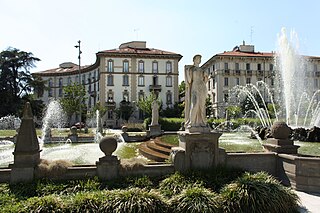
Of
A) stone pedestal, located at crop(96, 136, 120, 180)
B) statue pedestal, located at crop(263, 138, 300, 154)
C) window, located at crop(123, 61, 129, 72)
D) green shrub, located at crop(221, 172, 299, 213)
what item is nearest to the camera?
green shrub, located at crop(221, 172, 299, 213)

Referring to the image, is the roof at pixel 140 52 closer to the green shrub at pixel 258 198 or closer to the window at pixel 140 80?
the window at pixel 140 80

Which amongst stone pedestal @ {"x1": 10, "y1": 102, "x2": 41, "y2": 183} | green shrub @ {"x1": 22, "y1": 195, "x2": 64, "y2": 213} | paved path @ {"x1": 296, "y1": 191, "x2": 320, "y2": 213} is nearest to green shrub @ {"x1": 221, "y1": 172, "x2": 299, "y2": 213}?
paved path @ {"x1": 296, "y1": 191, "x2": 320, "y2": 213}

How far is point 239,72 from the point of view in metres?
56.7

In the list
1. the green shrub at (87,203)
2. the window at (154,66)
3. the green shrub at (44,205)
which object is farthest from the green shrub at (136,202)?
the window at (154,66)

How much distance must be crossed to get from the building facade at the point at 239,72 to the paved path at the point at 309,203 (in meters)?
48.6

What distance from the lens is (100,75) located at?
54.0 meters

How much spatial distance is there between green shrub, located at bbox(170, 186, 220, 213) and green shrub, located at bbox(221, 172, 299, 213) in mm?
334

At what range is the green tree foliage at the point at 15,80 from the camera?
143ft

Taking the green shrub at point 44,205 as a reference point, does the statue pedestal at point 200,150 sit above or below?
above

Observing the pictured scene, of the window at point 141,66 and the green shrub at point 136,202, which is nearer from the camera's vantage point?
the green shrub at point 136,202

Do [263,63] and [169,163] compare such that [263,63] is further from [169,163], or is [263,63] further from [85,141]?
[169,163]

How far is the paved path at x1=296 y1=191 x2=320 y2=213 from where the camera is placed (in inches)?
241

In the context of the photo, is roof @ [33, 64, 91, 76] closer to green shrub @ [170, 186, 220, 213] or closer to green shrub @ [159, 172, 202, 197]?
green shrub @ [159, 172, 202, 197]

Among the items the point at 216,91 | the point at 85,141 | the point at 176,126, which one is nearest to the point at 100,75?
the point at 216,91
